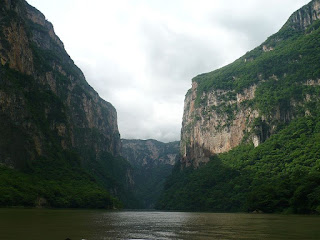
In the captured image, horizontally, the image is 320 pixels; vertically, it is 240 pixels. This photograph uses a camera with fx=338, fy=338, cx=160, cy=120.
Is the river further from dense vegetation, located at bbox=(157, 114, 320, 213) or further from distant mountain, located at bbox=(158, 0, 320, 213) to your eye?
distant mountain, located at bbox=(158, 0, 320, 213)

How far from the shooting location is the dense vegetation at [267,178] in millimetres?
86938

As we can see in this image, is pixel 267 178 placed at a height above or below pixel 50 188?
above

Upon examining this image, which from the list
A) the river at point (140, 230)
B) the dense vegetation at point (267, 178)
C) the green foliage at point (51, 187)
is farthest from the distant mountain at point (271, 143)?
the river at point (140, 230)

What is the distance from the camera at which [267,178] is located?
5059 inches

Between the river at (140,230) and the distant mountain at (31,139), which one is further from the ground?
the distant mountain at (31,139)

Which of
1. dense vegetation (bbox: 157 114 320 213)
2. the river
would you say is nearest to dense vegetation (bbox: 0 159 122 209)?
dense vegetation (bbox: 157 114 320 213)

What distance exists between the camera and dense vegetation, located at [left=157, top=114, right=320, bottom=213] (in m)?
86.9

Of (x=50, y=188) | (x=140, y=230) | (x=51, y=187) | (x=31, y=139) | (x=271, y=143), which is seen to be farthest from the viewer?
(x=271, y=143)

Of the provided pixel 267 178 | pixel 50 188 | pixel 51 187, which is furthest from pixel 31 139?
pixel 267 178

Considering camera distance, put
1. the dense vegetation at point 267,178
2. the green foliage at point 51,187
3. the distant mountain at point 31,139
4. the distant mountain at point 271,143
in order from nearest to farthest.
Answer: the dense vegetation at point 267,178 → the green foliage at point 51,187 → the distant mountain at point 31,139 → the distant mountain at point 271,143

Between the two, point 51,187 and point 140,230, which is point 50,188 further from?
point 140,230

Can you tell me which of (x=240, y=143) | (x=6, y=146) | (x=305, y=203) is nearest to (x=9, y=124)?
(x=6, y=146)

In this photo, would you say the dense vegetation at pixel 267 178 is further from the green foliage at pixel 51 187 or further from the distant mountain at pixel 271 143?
the green foliage at pixel 51 187

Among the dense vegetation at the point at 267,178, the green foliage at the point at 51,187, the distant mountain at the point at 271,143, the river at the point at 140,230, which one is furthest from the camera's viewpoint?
the distant mountain at the point at 271,143
